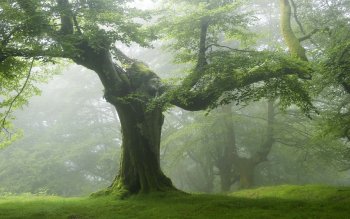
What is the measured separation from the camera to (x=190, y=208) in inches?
376

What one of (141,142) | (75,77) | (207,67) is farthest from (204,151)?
(75,77)

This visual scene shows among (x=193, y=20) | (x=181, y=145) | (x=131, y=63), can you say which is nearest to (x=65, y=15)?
(x=193, y=20)

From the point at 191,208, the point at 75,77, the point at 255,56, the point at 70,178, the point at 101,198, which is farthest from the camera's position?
the point at 75,77

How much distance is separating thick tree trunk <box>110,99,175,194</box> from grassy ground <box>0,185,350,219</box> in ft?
2.55

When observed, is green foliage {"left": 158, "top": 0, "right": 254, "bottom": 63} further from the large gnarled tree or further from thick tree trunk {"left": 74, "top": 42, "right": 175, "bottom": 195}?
thick tree trunk {"left": 74, "top": 42, "right": 175, "bottom": 195}

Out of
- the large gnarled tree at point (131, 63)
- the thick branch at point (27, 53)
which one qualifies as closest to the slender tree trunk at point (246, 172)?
the large gnarled tree at point (131, 63)

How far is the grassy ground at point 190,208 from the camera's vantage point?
859 cm

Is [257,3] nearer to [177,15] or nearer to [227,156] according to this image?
[227,156]

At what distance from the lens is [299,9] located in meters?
16.8

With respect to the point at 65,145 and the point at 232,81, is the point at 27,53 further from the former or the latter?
the point at 65,145

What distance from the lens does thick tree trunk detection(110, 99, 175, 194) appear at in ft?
40.9

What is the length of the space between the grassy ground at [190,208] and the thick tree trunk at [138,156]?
0.78 meters

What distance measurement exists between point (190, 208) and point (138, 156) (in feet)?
11.8

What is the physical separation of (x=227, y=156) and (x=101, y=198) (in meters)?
9.68
